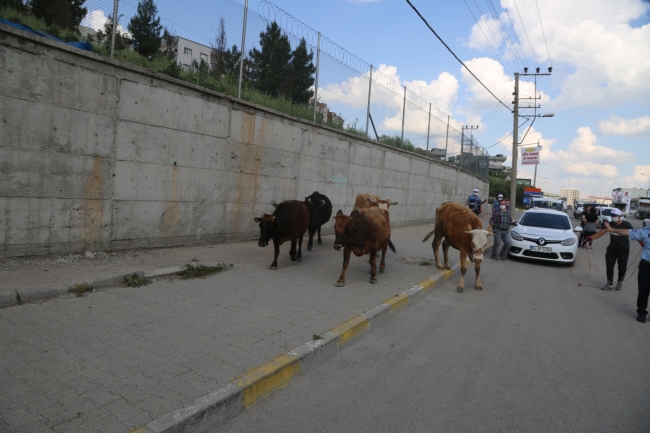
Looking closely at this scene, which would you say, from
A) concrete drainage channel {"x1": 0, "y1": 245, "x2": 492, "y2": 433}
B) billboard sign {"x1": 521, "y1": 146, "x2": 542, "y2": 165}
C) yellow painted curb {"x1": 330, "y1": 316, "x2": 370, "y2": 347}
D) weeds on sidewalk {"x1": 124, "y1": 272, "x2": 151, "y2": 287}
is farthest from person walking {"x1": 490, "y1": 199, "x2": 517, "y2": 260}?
billboard sign {"x1": 521, "y1": 146, "x2": 542, "y2": 165}

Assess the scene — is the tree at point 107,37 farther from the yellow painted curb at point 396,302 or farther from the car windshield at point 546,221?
the car windshield at point 546,221

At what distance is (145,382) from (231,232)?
21.3 ft

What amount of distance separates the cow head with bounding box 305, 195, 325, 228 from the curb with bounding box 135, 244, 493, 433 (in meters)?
4.61

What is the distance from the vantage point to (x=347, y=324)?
17.1ft

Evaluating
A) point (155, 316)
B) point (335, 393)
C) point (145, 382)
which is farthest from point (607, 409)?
point (155, 316)

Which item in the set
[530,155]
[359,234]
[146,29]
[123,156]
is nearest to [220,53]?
[146,29]

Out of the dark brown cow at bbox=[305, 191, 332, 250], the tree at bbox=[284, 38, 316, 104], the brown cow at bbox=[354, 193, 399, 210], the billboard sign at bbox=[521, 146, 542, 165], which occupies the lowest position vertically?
the dark brown cow at bbox=[305, 191, 332, 250]

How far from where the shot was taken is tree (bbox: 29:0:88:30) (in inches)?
276

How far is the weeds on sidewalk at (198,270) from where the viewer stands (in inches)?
267

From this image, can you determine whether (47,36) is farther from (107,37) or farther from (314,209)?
(314,209)

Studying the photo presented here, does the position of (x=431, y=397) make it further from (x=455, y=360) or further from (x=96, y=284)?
(x=96, y=284)

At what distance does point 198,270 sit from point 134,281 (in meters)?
1.13

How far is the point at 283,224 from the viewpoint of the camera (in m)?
7.90

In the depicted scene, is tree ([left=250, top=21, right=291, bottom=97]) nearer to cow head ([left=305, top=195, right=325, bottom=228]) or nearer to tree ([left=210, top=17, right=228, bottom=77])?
tree ([left=210, top=17, right=228, bottom=77])
